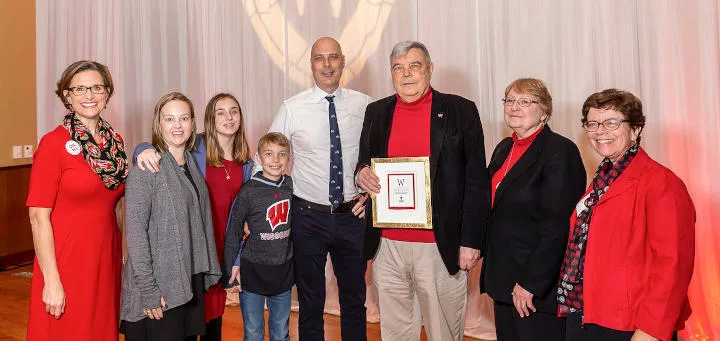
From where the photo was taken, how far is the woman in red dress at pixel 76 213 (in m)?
2.15

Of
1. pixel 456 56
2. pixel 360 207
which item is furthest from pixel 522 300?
pixel 456 56

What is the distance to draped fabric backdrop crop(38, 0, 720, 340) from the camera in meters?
3.17

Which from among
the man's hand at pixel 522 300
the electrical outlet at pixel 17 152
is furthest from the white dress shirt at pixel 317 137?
the electrical outlet at pixel 17 152

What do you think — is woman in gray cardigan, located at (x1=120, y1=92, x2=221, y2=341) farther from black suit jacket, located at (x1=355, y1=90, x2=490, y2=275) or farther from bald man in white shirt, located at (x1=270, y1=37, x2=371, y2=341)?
black suit jacket, located at (x1=355, y1=90, x2=490, y2=275)

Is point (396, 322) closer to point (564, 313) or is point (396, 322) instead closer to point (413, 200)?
point (413, 200)

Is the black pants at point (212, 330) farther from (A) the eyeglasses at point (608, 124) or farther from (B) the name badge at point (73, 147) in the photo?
(A) the eyeglasses at point (608, 124)

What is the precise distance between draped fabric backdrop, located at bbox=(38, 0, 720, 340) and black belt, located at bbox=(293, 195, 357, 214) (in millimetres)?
1218


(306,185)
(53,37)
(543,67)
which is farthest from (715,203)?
(53,37)

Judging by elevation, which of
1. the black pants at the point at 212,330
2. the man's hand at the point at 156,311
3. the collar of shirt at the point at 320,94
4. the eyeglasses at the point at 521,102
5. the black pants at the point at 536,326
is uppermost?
the collar of shirt at the point at 320,94

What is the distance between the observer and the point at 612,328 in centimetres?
174

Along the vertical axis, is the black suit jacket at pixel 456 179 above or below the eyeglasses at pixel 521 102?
below

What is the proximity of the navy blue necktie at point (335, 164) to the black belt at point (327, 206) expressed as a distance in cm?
2

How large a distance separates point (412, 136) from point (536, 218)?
1.91 ft

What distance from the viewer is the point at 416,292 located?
2457 millimetres
